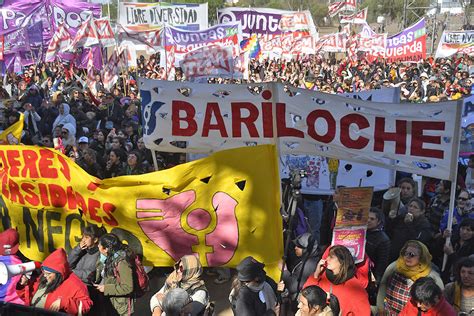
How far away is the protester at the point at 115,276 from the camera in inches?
167

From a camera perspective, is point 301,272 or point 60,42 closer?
point 301,272

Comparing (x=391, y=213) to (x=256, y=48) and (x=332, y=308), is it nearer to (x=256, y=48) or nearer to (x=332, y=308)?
(x=332, y=308)

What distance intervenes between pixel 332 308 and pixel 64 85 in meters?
14.3

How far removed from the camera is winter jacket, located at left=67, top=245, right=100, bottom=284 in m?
4.60

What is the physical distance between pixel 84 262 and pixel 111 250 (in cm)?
46

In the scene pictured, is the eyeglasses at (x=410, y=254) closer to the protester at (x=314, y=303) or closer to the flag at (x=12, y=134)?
the protester at (x=314, y=303)

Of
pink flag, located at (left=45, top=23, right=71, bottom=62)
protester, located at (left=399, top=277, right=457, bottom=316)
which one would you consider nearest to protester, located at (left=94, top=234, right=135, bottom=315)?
protester, located at (left=399, top=277, right=457, bottom=316)

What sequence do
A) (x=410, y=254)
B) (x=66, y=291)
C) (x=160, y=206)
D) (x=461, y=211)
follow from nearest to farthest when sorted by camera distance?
(x=66, y=291) → (x=410, y=254) → (x=160, y=206) → (x=461, y=211)

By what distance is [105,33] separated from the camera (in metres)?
15.8

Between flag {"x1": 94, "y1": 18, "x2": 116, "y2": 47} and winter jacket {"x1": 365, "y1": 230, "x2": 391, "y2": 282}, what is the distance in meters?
11.9

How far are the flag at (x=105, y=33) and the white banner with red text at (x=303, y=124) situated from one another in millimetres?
10389

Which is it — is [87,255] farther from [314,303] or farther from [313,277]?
[314,303]

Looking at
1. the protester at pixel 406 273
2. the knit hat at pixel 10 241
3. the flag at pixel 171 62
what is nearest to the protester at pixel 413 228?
the protester at pixel 406 273

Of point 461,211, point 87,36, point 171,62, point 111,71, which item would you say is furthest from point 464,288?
point 87,36
